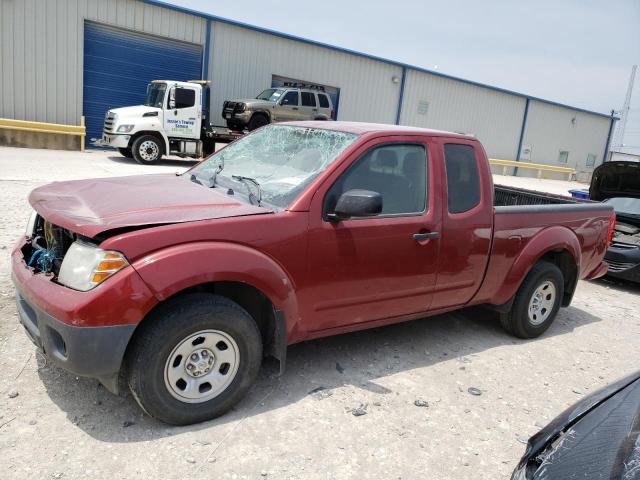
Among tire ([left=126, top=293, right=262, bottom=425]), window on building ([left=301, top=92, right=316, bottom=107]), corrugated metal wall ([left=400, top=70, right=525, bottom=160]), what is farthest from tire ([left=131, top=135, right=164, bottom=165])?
corrugated metal wall ([left=400, top=70, right=525, bottom=160])

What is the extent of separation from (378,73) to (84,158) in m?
15.1

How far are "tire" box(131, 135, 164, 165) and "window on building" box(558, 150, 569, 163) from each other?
28.7 m

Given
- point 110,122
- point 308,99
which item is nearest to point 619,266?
point 110,122

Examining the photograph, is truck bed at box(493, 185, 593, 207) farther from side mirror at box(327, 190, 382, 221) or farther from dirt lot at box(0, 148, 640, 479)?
side mirror at box(327, 190, 382, 221)

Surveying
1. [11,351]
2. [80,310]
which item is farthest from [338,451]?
[11,351]

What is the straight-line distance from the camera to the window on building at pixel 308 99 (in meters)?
19.8

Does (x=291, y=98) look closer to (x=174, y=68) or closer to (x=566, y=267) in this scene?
(x=174, y=68)

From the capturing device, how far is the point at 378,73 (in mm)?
26156

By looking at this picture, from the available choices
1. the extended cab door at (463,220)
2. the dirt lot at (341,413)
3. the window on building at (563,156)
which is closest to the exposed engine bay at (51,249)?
the dirt lot at (341,413)

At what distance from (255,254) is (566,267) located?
142 inches

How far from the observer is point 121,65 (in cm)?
1978

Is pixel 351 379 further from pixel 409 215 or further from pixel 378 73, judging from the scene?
pixel 378 73

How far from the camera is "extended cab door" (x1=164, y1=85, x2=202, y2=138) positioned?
15875mm

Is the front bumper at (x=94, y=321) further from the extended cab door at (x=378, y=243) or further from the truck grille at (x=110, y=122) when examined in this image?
the truck grille at (x=110, y=122)
